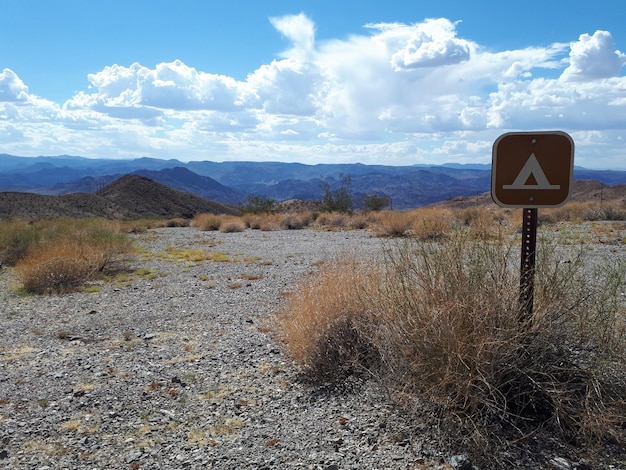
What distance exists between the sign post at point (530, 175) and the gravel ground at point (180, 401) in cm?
138

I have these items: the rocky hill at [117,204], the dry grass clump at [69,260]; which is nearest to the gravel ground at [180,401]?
the dry grass clump at [69,260]

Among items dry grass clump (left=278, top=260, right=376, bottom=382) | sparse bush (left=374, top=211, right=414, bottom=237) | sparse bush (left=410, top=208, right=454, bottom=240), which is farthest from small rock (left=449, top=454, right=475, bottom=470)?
sparse bush (left=374, top=211, right=414, bottom=237)

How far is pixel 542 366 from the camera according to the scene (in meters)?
3.48

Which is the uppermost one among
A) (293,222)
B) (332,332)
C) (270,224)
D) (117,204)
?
(332,332)

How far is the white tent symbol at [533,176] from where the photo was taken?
369 cm

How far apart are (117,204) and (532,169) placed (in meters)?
62.6

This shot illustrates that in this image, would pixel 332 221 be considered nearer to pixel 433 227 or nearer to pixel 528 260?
pixel 433 227

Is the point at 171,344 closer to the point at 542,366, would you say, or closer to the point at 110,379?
the point at 110,379

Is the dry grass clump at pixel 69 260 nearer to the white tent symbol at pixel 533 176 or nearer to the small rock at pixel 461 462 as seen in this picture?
the small rock at pixel 461 462

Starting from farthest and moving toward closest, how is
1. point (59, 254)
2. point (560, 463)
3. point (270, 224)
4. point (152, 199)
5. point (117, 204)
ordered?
point (152, 199) → point (117, 204) → point (270, 224) → point (59, 254) → point (560, 463)

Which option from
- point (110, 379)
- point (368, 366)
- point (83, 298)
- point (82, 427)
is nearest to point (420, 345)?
point (368, 366)

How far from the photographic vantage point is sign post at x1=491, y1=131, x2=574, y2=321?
3.64m

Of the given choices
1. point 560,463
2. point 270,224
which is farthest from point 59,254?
point 270,224

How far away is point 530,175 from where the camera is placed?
12.2 feet
